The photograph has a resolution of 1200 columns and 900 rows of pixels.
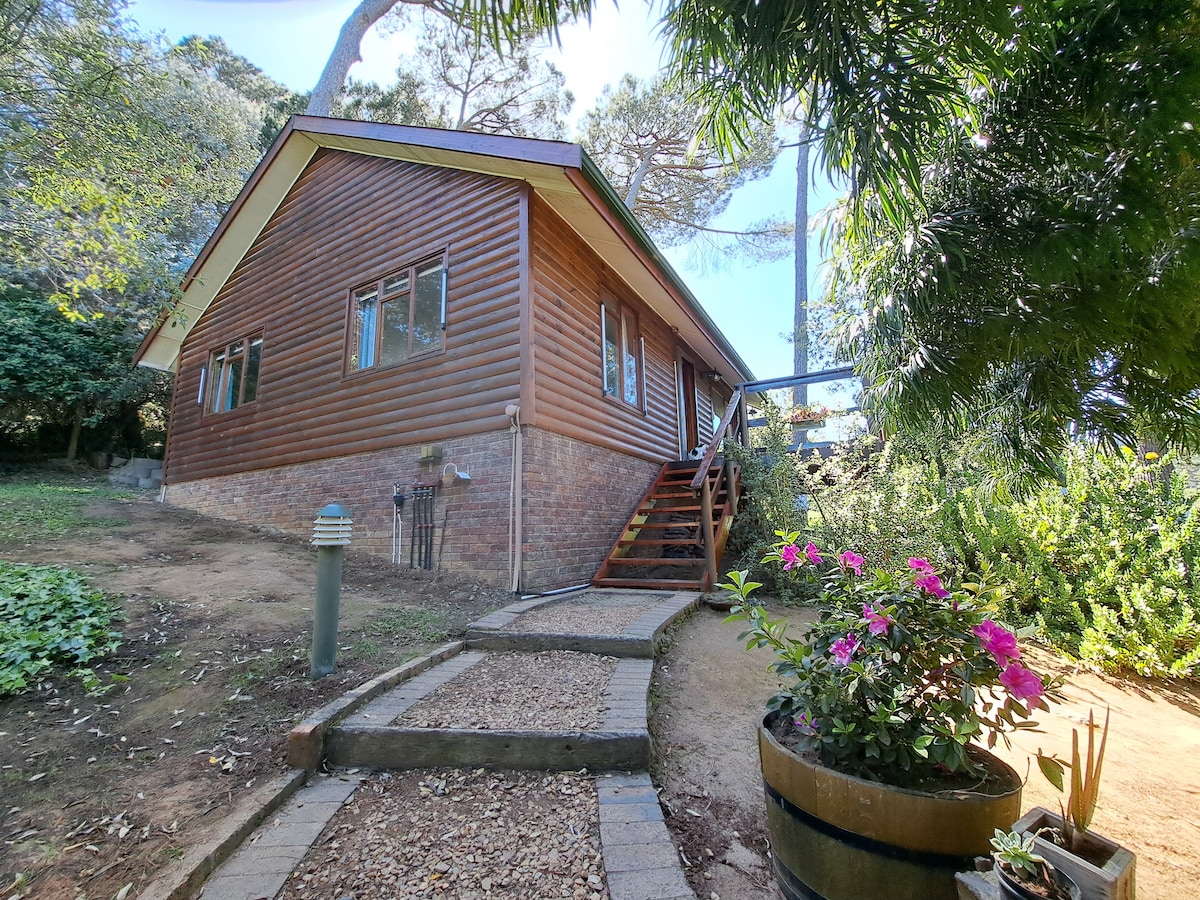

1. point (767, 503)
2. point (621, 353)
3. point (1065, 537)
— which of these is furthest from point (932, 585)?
point (621, 353)

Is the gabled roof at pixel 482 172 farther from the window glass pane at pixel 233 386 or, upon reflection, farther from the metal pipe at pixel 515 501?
the metal pipe at pixel 515 501

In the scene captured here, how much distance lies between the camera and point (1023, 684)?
129cm

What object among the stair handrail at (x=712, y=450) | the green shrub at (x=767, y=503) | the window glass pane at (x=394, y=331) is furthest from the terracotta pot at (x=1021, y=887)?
the window glass pane at (x=394, y=331)

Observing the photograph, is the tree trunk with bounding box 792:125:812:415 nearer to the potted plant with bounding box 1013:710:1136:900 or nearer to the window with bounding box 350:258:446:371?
the window with bounding box 350:258:446:371


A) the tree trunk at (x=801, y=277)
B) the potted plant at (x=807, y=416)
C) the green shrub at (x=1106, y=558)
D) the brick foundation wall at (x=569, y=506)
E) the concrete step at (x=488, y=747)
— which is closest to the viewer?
the concrete step at (x=488, y=747)

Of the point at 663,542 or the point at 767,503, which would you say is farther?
the point at 767,503

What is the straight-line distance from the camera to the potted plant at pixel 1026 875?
99 cm

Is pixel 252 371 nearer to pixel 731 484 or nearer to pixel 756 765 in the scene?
pixel 731 484

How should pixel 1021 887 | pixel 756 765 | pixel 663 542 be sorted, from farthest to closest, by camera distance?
pixel 663 542 → pixel 756 765 → pixel 1021 887

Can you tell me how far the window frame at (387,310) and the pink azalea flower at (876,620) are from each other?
5162mm

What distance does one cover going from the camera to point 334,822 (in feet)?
5.91

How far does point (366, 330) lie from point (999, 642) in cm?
694

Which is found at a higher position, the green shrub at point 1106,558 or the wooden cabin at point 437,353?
the wooden cabin at point 437,353

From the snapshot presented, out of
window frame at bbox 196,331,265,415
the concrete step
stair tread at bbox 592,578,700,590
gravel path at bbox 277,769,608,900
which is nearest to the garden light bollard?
the concrete step
